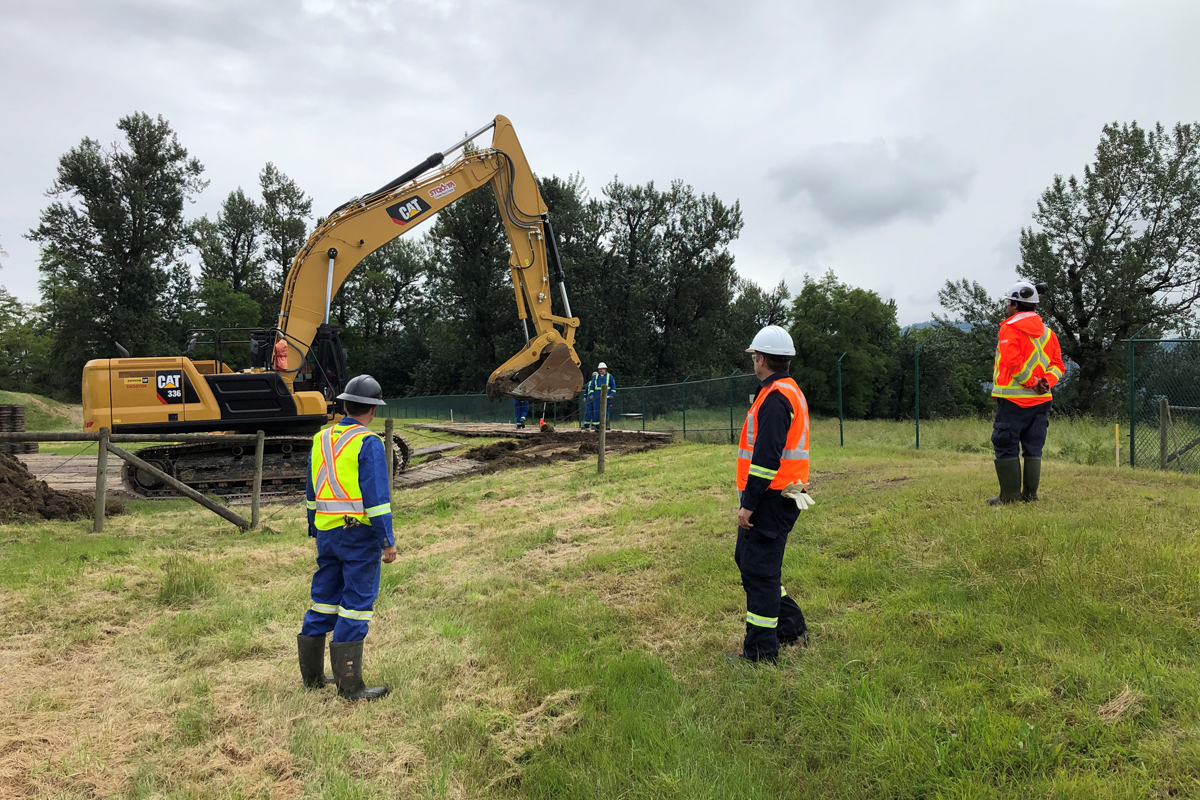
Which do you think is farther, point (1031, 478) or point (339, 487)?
point (1031, 478)

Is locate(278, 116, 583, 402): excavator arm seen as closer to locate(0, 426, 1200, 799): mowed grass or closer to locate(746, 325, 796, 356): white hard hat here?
locate(0, 426, 1200, 799): mowed grass

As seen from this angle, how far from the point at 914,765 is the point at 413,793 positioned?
2079 mm

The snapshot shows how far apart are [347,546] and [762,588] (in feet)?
7.73

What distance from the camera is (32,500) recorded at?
8.74 metres

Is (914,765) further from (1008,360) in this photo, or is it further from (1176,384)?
(1176,384)

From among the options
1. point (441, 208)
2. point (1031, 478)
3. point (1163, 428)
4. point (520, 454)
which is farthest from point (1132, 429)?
point (441, 208)

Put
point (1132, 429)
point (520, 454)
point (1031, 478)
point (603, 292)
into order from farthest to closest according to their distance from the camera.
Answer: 1. point (603, 292)
2. point (520, 454)
3. point (1132, 429)
4. point (1031, 478)

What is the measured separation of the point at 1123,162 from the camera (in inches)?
1152

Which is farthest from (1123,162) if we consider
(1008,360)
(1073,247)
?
(1008,360)

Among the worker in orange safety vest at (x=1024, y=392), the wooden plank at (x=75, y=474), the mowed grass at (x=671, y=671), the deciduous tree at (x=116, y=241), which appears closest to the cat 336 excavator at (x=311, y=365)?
the wooden plank at (x=75, y=474)

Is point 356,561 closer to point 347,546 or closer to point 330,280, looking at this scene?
point 347,546

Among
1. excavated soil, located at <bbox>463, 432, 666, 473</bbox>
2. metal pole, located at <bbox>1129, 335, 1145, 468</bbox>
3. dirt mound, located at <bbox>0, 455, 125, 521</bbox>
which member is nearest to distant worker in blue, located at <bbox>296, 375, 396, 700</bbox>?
dirt mound, located at <bbox>0, 455, 125, 521</bbox>

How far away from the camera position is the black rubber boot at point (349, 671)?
372 cm

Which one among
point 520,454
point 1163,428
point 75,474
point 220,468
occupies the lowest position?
point 75,474
